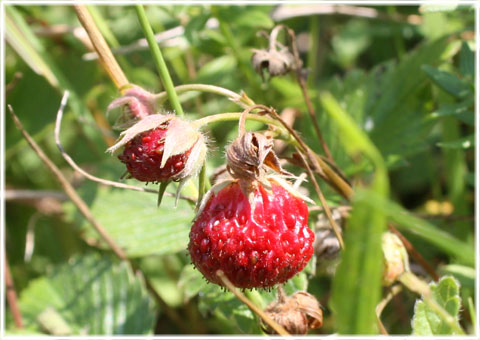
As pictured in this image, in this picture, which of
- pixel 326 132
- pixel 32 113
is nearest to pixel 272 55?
pixel 326 132

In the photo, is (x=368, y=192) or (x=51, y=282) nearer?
(x=368, y=192)

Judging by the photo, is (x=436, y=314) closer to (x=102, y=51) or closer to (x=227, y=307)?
(x=227, y=307)

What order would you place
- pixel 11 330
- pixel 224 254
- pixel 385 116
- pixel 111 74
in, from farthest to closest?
pixel 385 116 → pixel 11 330 → pixel 111 74 → pixel 224 254

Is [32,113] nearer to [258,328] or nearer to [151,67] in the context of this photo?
[151,67]

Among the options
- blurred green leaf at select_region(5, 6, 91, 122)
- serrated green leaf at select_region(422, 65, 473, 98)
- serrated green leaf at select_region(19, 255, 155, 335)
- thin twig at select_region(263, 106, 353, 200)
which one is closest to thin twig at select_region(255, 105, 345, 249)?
thin twig at select_region(263, 106, 353, 200)

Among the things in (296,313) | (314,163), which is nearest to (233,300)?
(296,313)

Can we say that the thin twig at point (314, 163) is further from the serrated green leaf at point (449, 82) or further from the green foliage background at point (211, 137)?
the serrated green leaf at point (449, 82)
